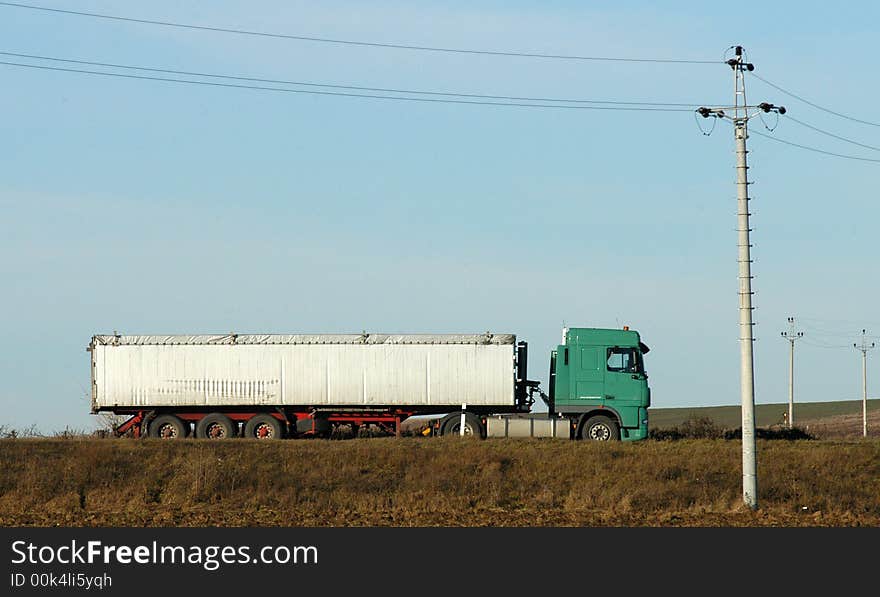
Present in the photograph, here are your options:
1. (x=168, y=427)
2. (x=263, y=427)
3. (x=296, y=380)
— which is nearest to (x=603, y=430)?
(x=296, y=380)

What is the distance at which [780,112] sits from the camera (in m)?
29.9

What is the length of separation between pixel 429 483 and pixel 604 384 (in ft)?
29.0

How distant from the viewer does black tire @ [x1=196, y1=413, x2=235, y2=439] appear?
41.3m

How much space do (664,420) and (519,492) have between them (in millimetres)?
79039

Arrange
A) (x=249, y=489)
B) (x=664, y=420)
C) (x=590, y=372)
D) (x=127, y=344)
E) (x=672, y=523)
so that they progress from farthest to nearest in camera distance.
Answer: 1. (x=664, y=420)
2. (x=127, y=344)
3. (x=590, y=372)
4. (x=249, y=489)
5. (x=672, y=523)

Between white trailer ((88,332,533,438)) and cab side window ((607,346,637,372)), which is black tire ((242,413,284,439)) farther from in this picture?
cab side window ((607,346,637,372))

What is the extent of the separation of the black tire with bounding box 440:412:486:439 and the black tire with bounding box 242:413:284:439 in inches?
208

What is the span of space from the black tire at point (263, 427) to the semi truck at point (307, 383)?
0.03 m

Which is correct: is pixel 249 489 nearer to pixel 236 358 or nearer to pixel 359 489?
pixel 359 489

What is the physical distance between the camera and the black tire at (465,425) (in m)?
40.3

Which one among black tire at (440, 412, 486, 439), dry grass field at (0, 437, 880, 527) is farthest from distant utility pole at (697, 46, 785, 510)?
black tire at (440, 412, 486, 439)

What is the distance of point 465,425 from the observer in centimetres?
4044

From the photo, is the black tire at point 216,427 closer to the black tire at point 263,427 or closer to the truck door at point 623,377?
the black tire at point 263,427

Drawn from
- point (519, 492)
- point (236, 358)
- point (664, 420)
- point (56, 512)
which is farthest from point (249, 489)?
point (664, 420)
